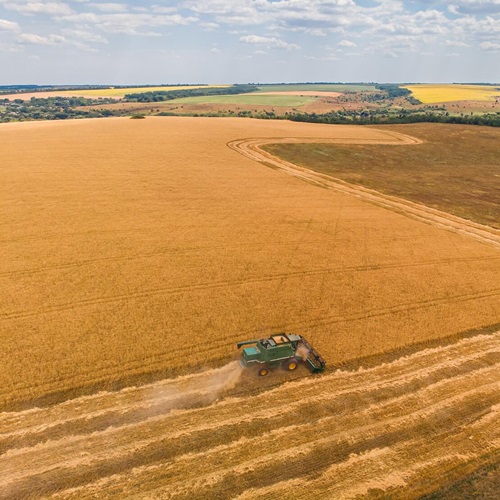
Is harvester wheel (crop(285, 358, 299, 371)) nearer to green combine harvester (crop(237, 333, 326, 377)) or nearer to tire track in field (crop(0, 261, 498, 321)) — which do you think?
green combine harvester (crop(237, 333, 326, 377))

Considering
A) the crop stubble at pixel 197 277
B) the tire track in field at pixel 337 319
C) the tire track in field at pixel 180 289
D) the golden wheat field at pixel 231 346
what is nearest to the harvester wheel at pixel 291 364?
the golden wheat field at pixel 231 346

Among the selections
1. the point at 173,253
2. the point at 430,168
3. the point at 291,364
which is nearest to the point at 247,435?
the point at 291,364

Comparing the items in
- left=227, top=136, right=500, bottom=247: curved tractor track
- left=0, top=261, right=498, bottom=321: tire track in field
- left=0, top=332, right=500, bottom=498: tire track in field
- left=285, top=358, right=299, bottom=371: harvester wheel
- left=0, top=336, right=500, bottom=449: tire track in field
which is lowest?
left=0, top=332, right=500, bottom=498: tire track in field

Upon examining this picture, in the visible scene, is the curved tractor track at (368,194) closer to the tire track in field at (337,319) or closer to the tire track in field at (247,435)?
the tire track in field at (337,319)

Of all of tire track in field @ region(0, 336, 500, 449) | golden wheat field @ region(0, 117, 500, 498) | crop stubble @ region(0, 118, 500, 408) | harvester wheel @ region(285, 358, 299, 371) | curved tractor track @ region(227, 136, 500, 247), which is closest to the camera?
golden wheat field @ region(0, 117, 500, 498)

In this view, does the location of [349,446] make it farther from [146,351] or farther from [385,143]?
[385,143]

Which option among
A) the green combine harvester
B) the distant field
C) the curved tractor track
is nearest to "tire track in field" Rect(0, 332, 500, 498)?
the green combine harvester
